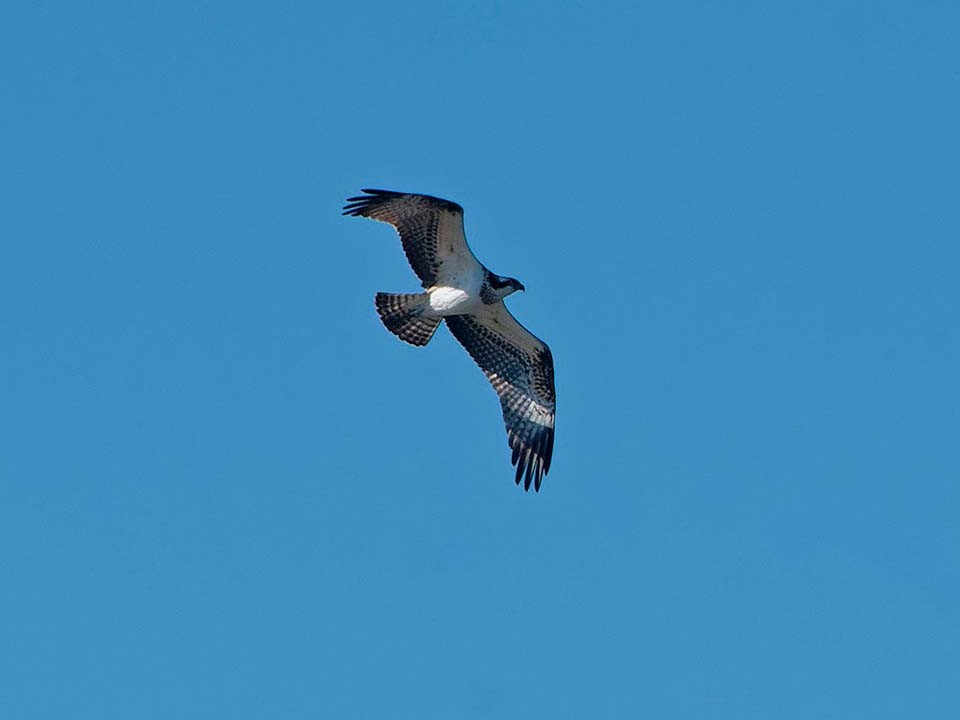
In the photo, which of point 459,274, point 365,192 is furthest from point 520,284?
point 365,192

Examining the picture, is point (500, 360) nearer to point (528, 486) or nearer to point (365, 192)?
point (528, 486)

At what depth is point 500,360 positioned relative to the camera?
24.0m

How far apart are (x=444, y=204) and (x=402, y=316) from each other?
1744mm

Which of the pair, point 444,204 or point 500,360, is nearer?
point 444,204

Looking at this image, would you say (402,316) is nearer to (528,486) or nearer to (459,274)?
(459,274)

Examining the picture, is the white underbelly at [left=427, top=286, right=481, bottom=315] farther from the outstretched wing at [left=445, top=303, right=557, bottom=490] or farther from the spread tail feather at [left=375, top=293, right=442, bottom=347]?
the outstretched wing at [left=445, top=303, right=557, bottom=490]

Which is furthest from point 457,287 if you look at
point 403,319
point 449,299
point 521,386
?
point 521,386

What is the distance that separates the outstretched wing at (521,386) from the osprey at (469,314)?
12 mm

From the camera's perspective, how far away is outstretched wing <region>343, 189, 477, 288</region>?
Result: 21484 mm

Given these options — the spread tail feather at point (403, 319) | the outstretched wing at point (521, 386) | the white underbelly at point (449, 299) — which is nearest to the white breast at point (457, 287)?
the white underbelly at point (449, 299)

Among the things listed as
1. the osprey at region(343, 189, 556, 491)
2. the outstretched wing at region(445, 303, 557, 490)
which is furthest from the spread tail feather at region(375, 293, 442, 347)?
the outstretched wing at region(445, 303, 557, 490)

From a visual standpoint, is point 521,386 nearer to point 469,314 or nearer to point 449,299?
point 469,314

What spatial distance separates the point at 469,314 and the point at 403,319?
0.98m

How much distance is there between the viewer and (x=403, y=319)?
22.8 m
